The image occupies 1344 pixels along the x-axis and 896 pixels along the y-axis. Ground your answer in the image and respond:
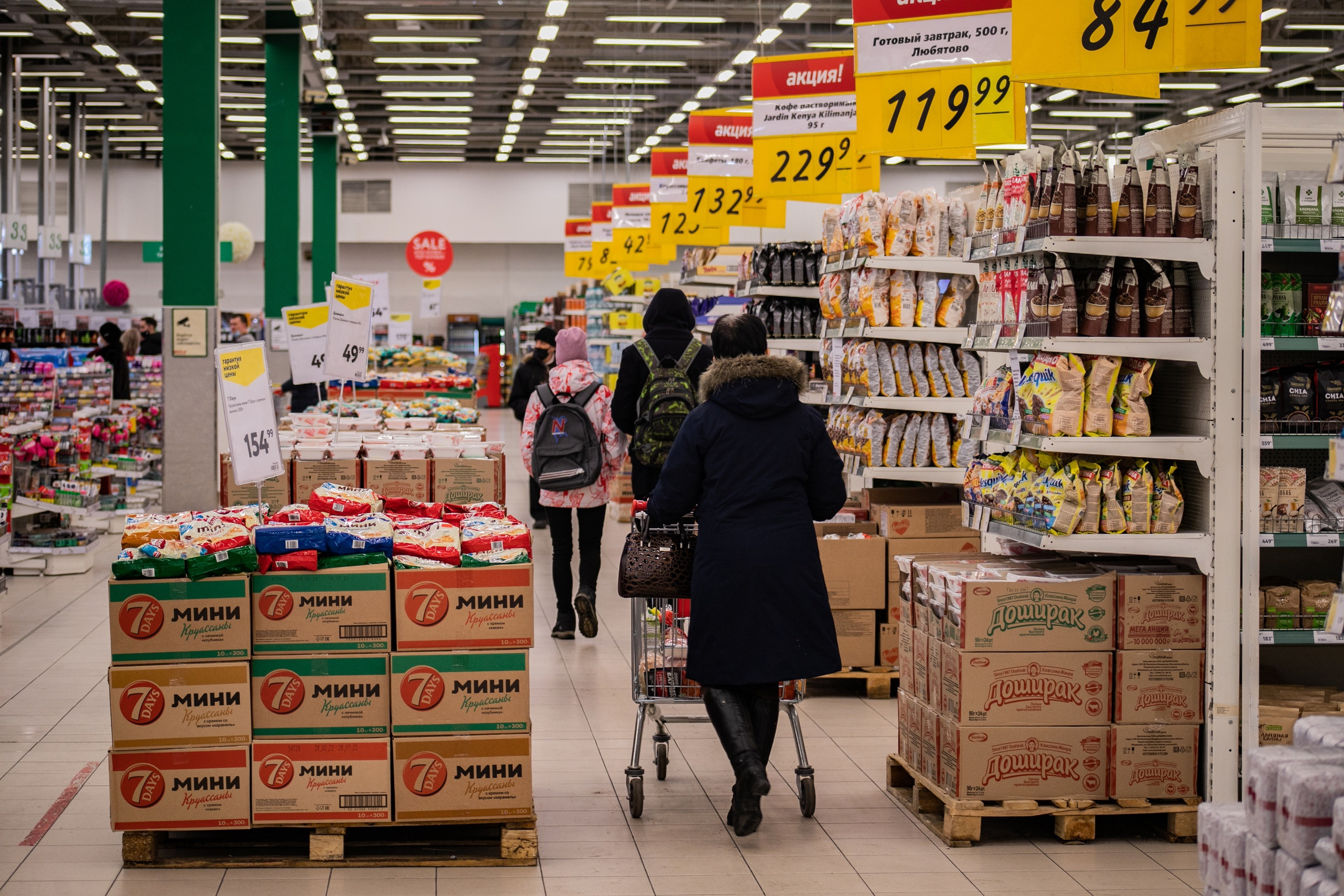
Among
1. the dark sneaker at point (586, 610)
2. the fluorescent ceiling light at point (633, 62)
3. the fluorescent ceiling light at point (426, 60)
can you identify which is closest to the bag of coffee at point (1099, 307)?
the dark sneaker at point (586, 610)

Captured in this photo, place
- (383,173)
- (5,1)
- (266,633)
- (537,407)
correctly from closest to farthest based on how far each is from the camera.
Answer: (266,633), (537,407), (5,1), (383,173)

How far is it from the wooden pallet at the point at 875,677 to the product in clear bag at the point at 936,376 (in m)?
1.38

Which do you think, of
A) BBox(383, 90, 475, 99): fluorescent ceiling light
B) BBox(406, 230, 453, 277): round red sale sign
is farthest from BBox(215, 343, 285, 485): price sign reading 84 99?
BBox(406, 230, 453, 277): round red sale sign

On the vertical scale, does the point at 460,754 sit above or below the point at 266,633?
below

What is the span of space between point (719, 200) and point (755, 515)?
7045mm

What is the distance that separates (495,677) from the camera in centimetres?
420

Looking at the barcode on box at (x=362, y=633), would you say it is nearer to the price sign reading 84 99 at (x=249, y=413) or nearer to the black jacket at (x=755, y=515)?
the black jacket at (x=755, y=515)

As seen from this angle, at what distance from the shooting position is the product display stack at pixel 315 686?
4105 millimetres

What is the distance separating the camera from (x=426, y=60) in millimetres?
17297

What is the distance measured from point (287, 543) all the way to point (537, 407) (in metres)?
3.38

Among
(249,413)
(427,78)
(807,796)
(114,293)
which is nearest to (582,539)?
(249,413)

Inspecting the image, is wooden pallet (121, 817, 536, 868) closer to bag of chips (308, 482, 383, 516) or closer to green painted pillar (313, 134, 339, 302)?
bag of chips (308, 482, 383, 516)

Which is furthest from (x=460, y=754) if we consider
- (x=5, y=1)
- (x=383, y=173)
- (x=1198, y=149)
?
(x=383, y=173)

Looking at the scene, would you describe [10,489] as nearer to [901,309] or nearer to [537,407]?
[537,407]
